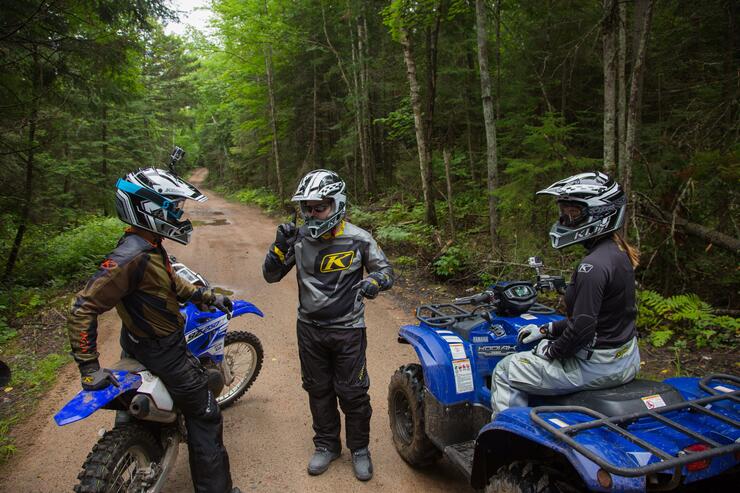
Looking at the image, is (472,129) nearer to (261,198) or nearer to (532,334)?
(532,334)

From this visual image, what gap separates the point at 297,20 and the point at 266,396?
1923 centimetres

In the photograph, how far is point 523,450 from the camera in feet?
8.36

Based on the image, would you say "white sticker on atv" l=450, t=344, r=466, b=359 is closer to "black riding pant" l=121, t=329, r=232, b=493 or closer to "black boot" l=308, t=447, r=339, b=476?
"black boot" l=308, t=447, r=339, b=476

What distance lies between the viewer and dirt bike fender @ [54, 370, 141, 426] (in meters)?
2.51

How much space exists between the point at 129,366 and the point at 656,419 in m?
3.17

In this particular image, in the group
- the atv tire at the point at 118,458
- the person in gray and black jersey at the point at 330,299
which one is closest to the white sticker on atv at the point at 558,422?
the person in gray and black jersey at the point at 330,299

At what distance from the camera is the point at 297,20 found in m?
19.8

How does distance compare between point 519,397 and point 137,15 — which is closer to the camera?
point 519,397

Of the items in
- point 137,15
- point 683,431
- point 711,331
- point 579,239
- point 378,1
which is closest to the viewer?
point 683,431

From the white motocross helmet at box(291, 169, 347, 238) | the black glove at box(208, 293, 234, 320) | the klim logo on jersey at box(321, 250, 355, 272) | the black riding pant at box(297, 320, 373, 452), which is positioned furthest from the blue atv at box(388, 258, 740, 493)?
the black glove at box(208, 293, 234, 320)

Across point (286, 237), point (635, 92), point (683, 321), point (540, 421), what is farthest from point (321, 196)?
point (635, 92)

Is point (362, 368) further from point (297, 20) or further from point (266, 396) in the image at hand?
point (297, 20)

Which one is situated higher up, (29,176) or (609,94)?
(609,94)

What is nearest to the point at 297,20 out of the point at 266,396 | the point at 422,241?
the point at 422,241
